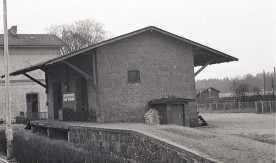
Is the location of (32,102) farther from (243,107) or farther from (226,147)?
(226,147)

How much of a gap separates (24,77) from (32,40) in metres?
4.23

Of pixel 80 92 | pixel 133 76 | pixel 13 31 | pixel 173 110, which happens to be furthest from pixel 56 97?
pixel 13 31

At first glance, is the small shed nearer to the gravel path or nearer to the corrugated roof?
the gravel path

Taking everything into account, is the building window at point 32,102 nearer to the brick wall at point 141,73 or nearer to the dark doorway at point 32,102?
the dark doorway at point 32,102

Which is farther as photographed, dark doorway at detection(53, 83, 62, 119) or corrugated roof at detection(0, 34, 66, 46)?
corrugated roof at detection(0, 34, 66, 46)

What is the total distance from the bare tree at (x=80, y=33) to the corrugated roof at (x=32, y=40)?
1757cm

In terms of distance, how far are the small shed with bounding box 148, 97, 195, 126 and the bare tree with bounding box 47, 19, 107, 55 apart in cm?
4161

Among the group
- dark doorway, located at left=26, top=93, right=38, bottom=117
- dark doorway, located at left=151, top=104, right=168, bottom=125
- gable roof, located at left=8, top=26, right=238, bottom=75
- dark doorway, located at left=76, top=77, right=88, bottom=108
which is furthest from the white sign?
dark doorway, located at left=26, top=93, right=38, bottom=117

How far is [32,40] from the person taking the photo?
3906 centimetres

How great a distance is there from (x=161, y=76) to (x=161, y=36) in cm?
214

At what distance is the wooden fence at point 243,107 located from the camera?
36.2 metres

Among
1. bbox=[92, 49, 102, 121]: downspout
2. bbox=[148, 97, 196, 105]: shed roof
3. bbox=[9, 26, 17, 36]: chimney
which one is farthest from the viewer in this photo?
bbox=[9, 26, 17, 36]: chimney

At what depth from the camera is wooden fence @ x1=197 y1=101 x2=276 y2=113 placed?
3619cm

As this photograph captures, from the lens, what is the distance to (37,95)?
3784 centimetres
